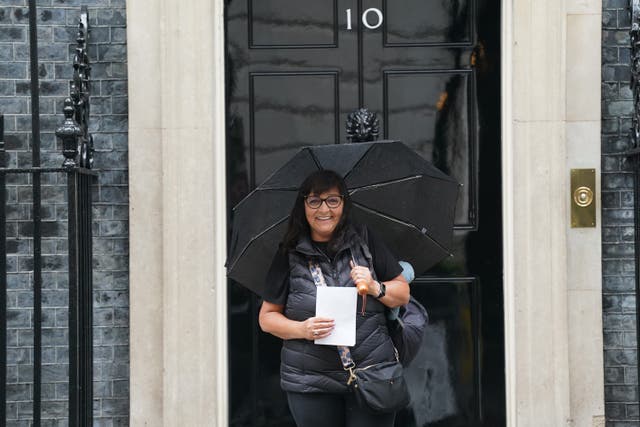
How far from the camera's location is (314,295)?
4176 mm

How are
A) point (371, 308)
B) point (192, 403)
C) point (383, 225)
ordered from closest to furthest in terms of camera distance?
point (371, 308) → point (383, 225) → point (192, 403)

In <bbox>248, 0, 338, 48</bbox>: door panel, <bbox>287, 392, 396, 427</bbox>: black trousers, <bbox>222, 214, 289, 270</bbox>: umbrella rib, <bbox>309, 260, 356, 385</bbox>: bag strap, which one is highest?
<bbox>248, 0, 338, 48</bbox>: door panel

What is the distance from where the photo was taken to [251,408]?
19.7ft

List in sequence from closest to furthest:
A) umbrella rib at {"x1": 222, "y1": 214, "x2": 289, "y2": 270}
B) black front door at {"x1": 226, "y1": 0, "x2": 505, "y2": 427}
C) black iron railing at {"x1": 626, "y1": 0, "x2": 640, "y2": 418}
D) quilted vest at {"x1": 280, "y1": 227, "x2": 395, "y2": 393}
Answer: quilted vest at {"x1": 280, "y1": 227, "x2": 395, "y2": 393} → umbrella rib at {"x1": 222, "y1": 214, "x2": 289, "y2": 270} → black iron railing at {"x1": 626, "y1": 0, "x2": 640, "y2": 418} → black front door at {"x1": 226, "y1": 0, "x2": 505, "y2": 427}

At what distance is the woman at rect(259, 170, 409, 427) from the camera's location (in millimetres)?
4148

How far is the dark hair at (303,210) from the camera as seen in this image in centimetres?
420

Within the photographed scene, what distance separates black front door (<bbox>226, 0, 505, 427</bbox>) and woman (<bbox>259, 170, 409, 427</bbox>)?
1772mm

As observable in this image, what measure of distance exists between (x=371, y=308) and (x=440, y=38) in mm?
2385

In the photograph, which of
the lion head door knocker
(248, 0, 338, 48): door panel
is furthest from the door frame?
the lion head door knocker

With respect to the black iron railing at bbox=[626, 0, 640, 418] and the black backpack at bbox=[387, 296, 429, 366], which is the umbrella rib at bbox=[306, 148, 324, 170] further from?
the black iron railing at bbox=[626, 0, 640, 418]

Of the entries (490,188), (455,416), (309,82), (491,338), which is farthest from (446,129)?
(455,416)

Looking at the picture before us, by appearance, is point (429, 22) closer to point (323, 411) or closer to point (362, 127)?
point (362, 127)

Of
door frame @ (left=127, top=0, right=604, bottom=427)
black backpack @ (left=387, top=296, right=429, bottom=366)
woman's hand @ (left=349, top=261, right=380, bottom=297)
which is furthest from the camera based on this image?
door frame @ (left=127, top=0, right=604, bottom=427)

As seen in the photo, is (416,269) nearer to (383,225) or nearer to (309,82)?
(383,225)
